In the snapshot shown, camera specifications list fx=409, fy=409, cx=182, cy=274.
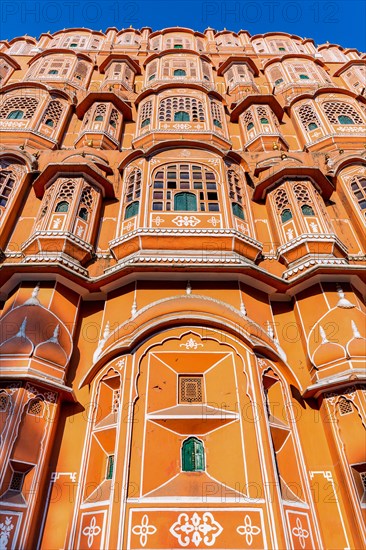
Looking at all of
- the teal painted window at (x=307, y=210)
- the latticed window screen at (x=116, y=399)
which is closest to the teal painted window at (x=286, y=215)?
the teal painted window at (x=307, y=210)

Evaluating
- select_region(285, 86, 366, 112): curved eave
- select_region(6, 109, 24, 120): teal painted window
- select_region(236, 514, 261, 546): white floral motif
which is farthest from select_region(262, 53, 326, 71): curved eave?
select_region(236, 514, 261, 546): white floral motif

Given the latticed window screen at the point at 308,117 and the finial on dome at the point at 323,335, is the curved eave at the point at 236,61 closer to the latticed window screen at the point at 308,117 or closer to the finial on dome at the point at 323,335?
the latticed window screen at the point at 308,117

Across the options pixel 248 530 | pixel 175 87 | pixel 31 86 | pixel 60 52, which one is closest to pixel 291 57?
pixel 175 87

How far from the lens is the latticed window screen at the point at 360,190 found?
12688 mm

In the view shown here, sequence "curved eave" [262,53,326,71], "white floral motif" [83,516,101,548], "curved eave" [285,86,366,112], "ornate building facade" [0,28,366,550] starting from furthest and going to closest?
"curved eave" [262,53,326,71]
"curved eave" [285,86,366,112]
"ornate building facade" [0,28,366,550]
"white floral motif" [83,516,101,548]

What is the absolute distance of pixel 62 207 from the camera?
11602mm

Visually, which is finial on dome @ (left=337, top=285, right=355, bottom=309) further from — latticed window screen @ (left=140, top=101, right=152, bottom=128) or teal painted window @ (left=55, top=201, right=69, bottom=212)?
latticed window screen @ (left=140, top=101, right=152, bottom=128)

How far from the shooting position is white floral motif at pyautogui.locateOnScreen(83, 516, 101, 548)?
22.3 feet

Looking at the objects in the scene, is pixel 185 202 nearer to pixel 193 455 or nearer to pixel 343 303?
pixel 343 303

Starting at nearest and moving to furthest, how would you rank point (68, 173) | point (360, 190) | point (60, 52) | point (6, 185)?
point (68, 173) < point (6, 185) < point (360, 190) < point (60, 52)

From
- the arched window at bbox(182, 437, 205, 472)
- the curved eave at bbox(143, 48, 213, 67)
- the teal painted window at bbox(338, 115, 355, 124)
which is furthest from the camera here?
the curved eave at bbox(143, 48, 213, 67)

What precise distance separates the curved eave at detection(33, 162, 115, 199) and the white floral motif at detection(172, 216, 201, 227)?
3.17 m

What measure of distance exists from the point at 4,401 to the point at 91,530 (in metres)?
2.75

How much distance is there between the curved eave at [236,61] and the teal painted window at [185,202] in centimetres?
1375
